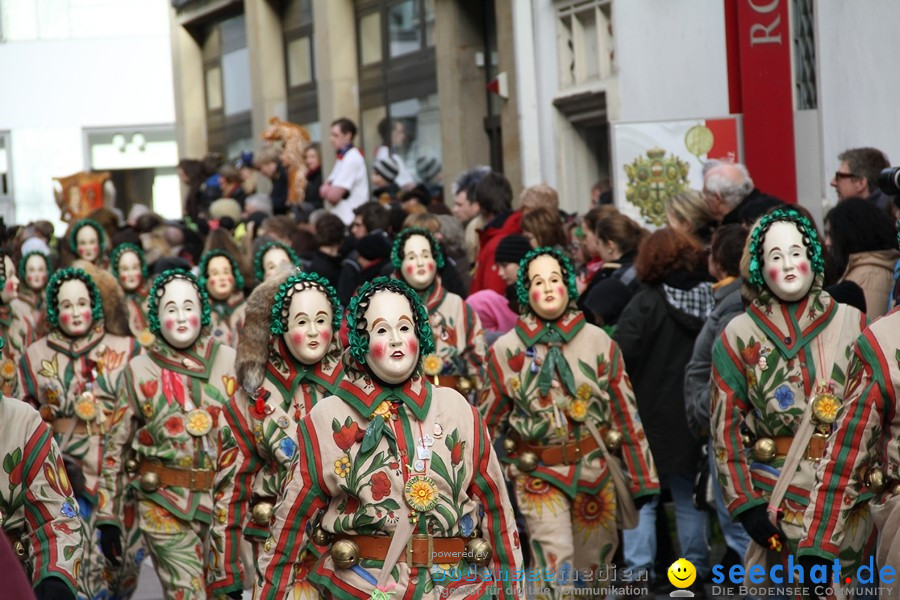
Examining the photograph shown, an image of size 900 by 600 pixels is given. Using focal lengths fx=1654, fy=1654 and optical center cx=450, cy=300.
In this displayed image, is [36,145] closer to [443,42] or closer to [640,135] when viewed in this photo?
[443,42]

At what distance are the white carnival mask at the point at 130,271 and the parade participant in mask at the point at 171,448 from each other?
17.3ft

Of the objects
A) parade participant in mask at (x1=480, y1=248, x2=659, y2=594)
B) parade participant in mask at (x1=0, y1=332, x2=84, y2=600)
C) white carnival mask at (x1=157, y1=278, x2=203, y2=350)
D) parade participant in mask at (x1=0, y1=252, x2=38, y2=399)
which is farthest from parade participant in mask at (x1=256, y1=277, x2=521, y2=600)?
parade participant in mask at (x1=0, y1=252, x2=38, y2=399)

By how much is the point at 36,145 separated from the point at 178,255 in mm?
24985

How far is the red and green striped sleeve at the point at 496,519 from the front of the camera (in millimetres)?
5402

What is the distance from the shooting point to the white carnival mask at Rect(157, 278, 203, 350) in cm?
820

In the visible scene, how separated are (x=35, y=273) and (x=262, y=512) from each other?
719cm

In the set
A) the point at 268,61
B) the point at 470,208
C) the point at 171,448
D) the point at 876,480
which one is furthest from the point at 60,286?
the point at 268,61

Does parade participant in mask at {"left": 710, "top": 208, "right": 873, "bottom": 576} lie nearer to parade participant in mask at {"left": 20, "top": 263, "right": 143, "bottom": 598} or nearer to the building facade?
parade participant in mask at {"left": 20, "top": 263, "right": 143, "bottom": 598}

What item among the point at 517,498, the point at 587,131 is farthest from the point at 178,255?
the point at 517,498

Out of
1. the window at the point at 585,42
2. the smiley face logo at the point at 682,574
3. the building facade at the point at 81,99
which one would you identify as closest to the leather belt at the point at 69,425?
the smiley face logo at the point at 682,574

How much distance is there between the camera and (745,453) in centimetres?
687

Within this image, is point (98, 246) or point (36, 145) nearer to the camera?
point (98, 246)

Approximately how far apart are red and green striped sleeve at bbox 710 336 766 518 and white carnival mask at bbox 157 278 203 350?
108 inches

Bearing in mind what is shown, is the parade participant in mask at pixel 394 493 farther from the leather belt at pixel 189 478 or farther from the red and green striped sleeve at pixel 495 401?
the red and green striped sleeve at pixel 495 401
